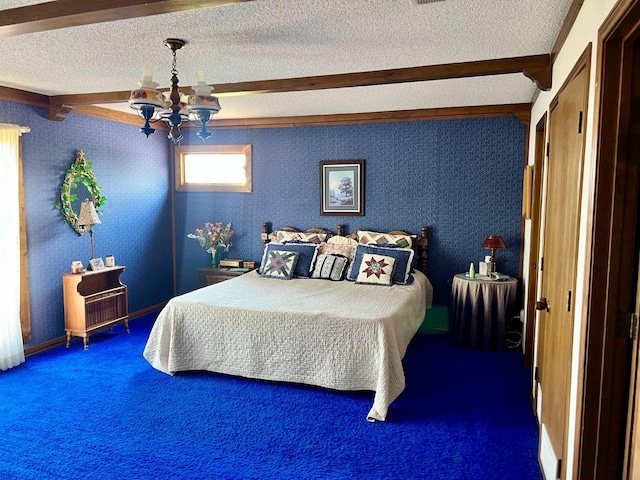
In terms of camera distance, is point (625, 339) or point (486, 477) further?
point (486, 477)

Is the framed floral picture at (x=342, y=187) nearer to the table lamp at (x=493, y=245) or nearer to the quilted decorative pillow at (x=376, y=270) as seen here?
the quilted decorative pillow at (x=376, y=270)

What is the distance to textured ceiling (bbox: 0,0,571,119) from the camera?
2307 mm

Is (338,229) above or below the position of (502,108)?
below

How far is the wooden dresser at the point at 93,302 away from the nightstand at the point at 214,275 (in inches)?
37.4

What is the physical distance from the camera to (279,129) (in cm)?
564

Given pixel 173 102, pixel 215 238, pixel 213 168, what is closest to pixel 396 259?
pixel 215 238

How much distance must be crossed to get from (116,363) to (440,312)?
3.26m

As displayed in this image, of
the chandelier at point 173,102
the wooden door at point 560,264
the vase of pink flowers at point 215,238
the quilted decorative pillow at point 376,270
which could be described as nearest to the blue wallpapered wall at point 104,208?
the vase of pink flowers at point 215,238

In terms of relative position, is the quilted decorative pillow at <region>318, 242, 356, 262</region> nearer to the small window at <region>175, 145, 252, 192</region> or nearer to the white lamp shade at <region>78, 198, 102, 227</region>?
the small window at <region>175, 145, 252, 192</region>

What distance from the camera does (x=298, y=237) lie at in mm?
5461

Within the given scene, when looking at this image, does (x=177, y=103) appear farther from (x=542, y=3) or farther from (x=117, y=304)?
(x=117, y=304)

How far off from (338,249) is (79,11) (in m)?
3.47

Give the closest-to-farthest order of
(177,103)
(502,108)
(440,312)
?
(177,103)
(502,108)
(440,312)

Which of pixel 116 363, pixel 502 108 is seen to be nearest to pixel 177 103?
pixel 116 363
